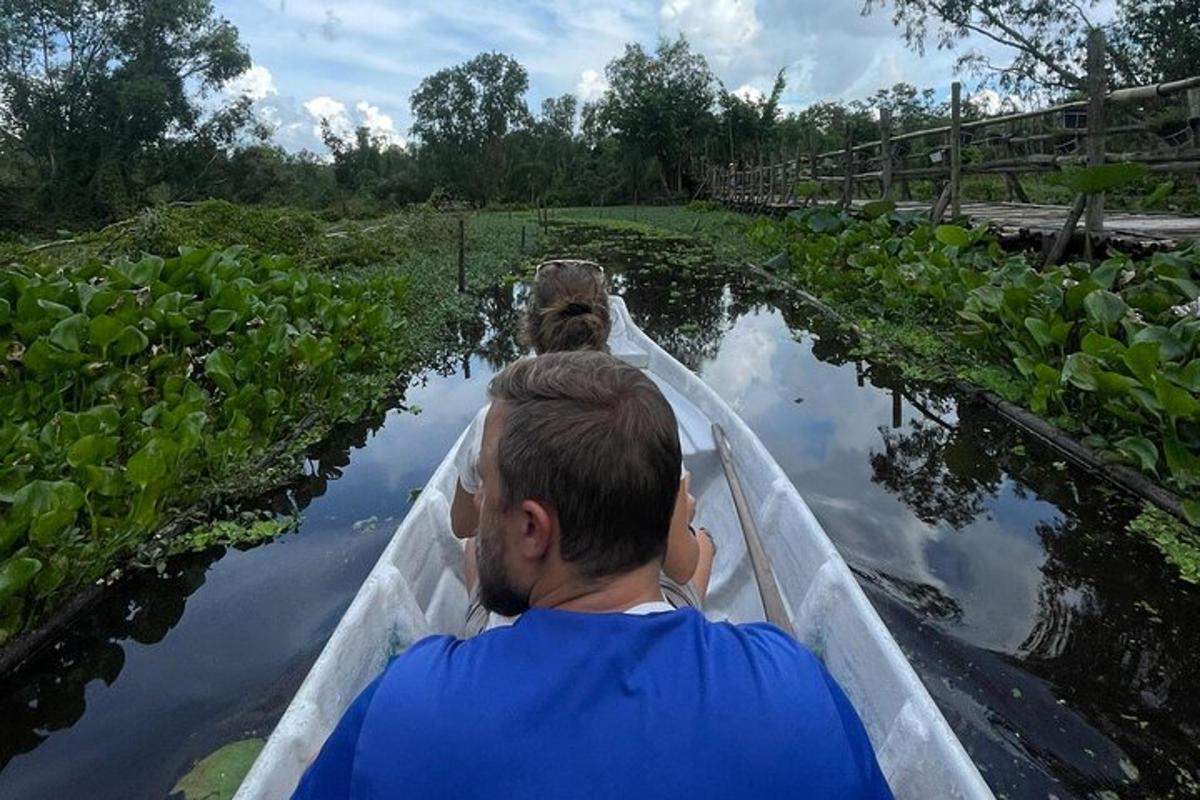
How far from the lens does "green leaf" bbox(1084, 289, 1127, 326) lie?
173 inches

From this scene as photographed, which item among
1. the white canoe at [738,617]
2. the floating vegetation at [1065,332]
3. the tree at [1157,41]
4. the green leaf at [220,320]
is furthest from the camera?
the tree at [1157,41]

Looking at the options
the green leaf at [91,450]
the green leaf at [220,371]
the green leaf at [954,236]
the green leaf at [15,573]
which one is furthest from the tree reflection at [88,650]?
the green leaf at [954,236]

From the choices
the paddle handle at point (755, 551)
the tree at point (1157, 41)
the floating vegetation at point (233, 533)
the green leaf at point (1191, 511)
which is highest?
the tree at point (1157, 41)

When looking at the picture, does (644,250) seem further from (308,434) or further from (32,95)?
(32,95)

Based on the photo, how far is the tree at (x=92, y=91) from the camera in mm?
25406

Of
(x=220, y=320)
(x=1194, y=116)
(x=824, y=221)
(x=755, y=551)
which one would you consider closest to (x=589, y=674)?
(x=755, y=551)

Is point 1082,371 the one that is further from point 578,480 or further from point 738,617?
point 578,480

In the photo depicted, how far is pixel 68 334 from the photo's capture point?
12.7 ft

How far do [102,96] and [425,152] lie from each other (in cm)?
2257

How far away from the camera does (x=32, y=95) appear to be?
25625 millimetres

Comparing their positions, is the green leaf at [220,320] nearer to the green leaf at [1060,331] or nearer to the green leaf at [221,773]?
the green leaf at [221,773]

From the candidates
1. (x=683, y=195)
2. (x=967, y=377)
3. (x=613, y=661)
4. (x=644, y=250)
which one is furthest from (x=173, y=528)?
(x=683, y=195)

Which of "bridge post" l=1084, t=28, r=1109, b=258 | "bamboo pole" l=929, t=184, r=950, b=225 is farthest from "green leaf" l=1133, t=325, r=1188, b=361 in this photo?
"bamboo pole" l=929, t=184, r=950, b=225

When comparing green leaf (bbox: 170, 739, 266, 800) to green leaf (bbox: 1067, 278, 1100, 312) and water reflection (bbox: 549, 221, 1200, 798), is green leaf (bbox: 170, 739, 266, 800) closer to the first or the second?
water reflection (bbox: 549, 221, 1200, 798)
